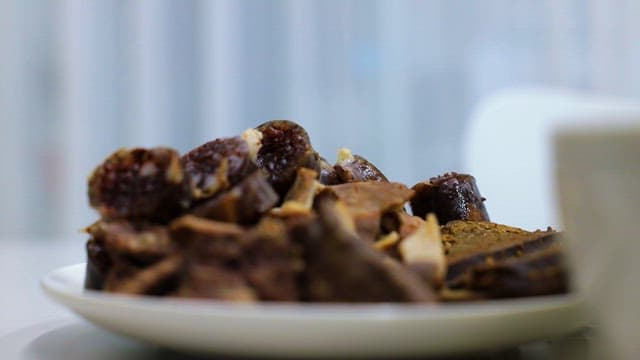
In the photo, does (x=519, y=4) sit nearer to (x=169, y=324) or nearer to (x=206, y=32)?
(x=206, y=32)

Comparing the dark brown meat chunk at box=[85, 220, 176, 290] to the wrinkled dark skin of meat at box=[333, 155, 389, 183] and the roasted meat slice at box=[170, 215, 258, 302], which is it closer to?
the roasted meat slice at box=[170, 215, 258, 302]

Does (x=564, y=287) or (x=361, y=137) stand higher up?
→ (x=564, y=287)

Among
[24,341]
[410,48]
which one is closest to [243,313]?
[24,341]

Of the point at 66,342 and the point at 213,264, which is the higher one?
the point at 213,264

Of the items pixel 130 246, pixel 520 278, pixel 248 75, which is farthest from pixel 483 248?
pixel 248 75

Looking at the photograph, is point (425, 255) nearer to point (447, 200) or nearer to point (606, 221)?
point (606, 221)

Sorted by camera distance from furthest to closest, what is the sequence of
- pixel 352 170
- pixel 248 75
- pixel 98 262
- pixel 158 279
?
1. pixel 248 75
2. pixel 352 170
3. pixel 98 262
4. pixel 158 279
